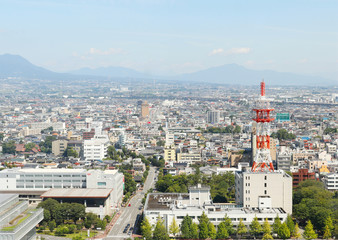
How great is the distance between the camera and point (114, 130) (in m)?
45.9

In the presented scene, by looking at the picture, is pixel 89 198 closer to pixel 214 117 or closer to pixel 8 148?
pixel 8 148

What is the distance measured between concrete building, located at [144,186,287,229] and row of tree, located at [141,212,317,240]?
0.29 m

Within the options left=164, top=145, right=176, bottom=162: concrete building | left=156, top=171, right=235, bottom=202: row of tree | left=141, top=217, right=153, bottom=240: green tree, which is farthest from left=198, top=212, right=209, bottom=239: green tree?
left=164, top=145, right=176, bottom=162: concrete building

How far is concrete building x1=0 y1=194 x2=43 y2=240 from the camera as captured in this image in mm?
12359

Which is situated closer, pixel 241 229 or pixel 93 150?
pixel 241 229

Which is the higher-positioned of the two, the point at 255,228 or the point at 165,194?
the point at 165,194

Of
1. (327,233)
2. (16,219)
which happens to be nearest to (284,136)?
(327,233)

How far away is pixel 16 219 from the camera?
523 inches

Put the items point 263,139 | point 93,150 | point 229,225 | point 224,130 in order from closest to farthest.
A: point 229,225 → point 263,139 → point 93,150 → point 224,130

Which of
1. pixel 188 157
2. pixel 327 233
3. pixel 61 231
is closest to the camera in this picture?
pixel 327 233

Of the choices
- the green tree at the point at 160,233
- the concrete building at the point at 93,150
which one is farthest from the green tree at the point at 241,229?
the concrete building at the point at 93,150

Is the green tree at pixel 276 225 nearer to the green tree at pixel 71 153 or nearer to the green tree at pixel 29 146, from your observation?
the green tree at pixel 71 153

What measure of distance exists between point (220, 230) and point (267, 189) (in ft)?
9.38

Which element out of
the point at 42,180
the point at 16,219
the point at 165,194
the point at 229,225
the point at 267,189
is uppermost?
the point at 16,219
